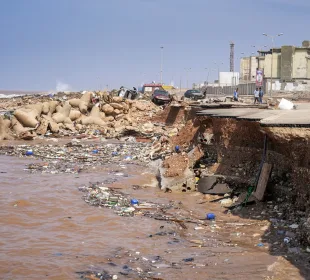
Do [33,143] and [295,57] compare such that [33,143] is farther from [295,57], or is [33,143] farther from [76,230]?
[295,57]

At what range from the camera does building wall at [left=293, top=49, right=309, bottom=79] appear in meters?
49.4

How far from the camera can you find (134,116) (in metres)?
25.3

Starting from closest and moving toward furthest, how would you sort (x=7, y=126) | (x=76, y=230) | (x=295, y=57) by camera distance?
(x=76, y=230), (x=7, y=126), (x=295, y=57)

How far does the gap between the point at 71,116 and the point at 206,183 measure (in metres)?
15.6

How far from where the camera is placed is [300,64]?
49688mm

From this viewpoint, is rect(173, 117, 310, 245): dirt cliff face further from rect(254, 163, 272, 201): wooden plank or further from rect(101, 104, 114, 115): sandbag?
rect(101, 104, 114, 115): sandbag

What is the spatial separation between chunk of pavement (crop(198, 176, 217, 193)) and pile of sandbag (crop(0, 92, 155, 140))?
477 inches

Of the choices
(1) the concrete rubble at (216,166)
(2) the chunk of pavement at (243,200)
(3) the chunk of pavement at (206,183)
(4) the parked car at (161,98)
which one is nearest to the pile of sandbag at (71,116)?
(1) the concrete rubble at (216,166)

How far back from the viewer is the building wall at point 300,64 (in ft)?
162

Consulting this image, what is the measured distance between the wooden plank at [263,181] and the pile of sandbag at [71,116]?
1387 cm

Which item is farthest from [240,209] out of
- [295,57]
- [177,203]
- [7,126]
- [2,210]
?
[295,57]

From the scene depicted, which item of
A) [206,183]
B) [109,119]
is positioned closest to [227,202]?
[206,183]

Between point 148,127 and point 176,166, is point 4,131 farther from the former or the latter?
point 176,166

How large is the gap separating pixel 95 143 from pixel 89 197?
10210 mm
